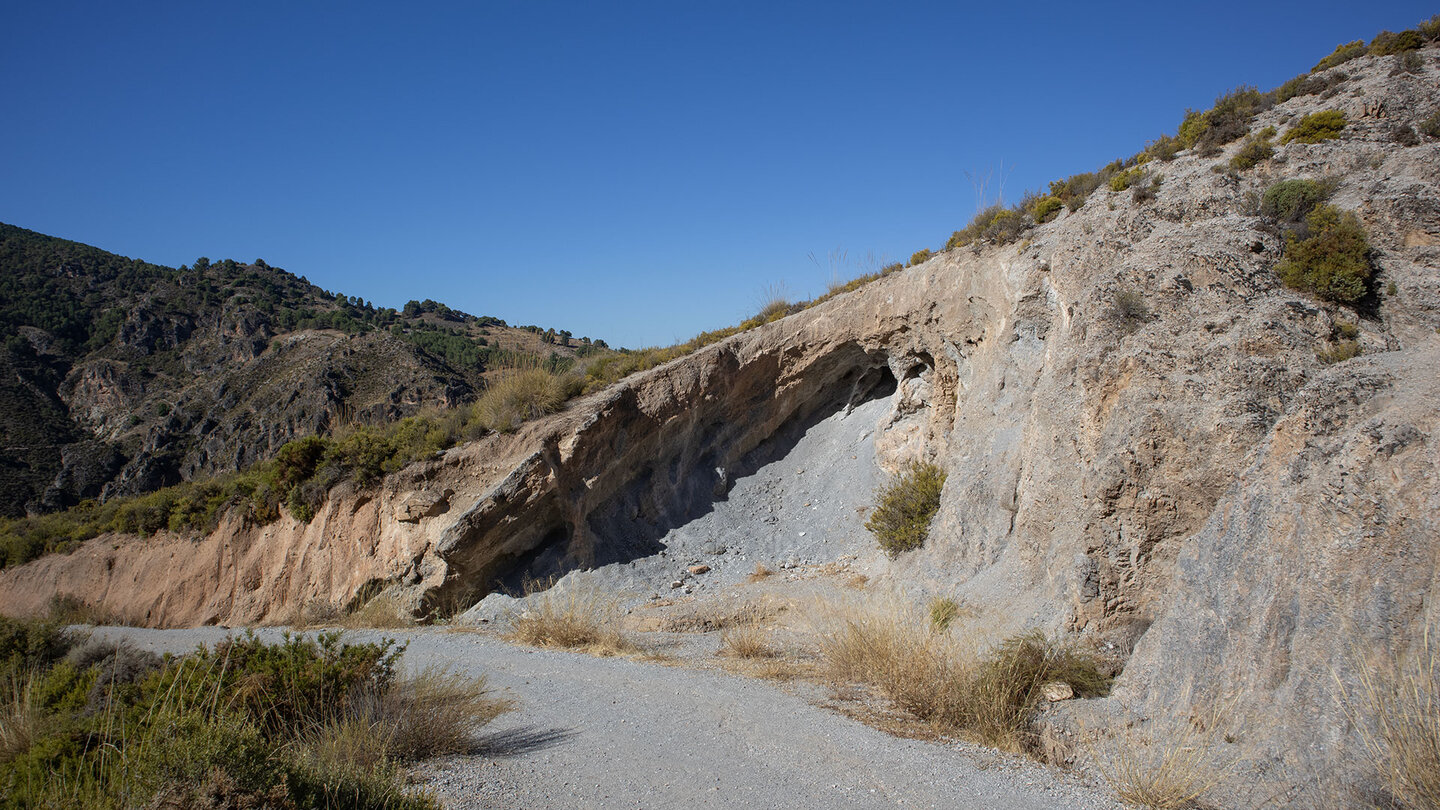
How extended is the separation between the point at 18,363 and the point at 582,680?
48.9 meters

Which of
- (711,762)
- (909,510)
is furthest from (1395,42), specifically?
(711,762)

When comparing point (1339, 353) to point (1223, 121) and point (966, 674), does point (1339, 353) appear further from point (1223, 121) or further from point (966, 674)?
point (1223, 121)

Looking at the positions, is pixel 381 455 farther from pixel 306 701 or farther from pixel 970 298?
pixel 970 298

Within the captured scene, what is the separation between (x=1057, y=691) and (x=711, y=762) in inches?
121

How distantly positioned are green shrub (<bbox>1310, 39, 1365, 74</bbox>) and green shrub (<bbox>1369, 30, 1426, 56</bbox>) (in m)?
0.18

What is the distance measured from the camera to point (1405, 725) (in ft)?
11.8

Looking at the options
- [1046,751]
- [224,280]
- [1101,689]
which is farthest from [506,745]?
[224,280]

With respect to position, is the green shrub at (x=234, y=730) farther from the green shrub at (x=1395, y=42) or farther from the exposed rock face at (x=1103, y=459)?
the green shrub at (x=1395, y=42)

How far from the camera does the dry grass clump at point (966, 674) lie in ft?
18.4

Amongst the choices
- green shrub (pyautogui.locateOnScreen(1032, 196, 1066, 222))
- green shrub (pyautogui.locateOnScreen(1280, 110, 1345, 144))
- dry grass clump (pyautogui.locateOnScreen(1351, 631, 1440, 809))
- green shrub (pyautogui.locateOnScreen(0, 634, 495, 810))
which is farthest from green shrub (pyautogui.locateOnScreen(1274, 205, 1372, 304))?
green shrub (pyautogui.locateOnScreen(0, 634, 495, 810))

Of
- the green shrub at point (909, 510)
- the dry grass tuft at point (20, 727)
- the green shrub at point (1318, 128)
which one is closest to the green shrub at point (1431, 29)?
the green shrub at point (1318, 128)

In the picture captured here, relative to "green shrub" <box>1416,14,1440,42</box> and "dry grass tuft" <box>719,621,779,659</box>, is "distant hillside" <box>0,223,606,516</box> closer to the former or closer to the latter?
"dry grass tuft" <box>719,621,779,659</box>

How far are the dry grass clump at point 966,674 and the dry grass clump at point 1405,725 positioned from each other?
2.14 meters

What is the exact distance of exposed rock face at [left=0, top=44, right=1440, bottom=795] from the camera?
4.70m
